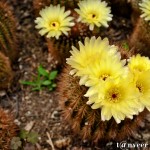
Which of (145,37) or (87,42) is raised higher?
(145,37)

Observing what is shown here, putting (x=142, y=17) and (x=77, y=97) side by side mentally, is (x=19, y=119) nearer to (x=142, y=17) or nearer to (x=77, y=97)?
(x=77, y=97)

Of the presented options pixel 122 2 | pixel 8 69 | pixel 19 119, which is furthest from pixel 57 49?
pixel 122 2

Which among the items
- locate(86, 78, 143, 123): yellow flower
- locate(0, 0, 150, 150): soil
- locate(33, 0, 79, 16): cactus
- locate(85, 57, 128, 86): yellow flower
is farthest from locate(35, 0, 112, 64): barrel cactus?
locate(86, 78, 143, 123): yellow flower

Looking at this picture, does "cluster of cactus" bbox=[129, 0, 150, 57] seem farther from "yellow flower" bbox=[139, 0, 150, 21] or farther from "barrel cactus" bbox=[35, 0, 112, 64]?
"barrel cactus" bbox=[35, 0, 112, 64]

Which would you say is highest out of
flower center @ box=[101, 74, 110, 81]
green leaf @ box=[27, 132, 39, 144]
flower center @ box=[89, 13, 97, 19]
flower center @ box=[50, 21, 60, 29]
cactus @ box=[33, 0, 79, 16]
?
cactus @ box=[33, 0, 79, 16]

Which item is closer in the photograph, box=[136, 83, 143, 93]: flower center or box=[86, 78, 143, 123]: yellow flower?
box=[86, 78, 143, 123]: yellow flower

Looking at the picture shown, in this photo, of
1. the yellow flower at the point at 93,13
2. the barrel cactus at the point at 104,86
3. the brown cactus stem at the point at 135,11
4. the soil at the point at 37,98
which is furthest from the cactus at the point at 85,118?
the brown cactus stem at the point at 135,11

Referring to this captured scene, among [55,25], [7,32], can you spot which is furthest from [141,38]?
[7,32]
